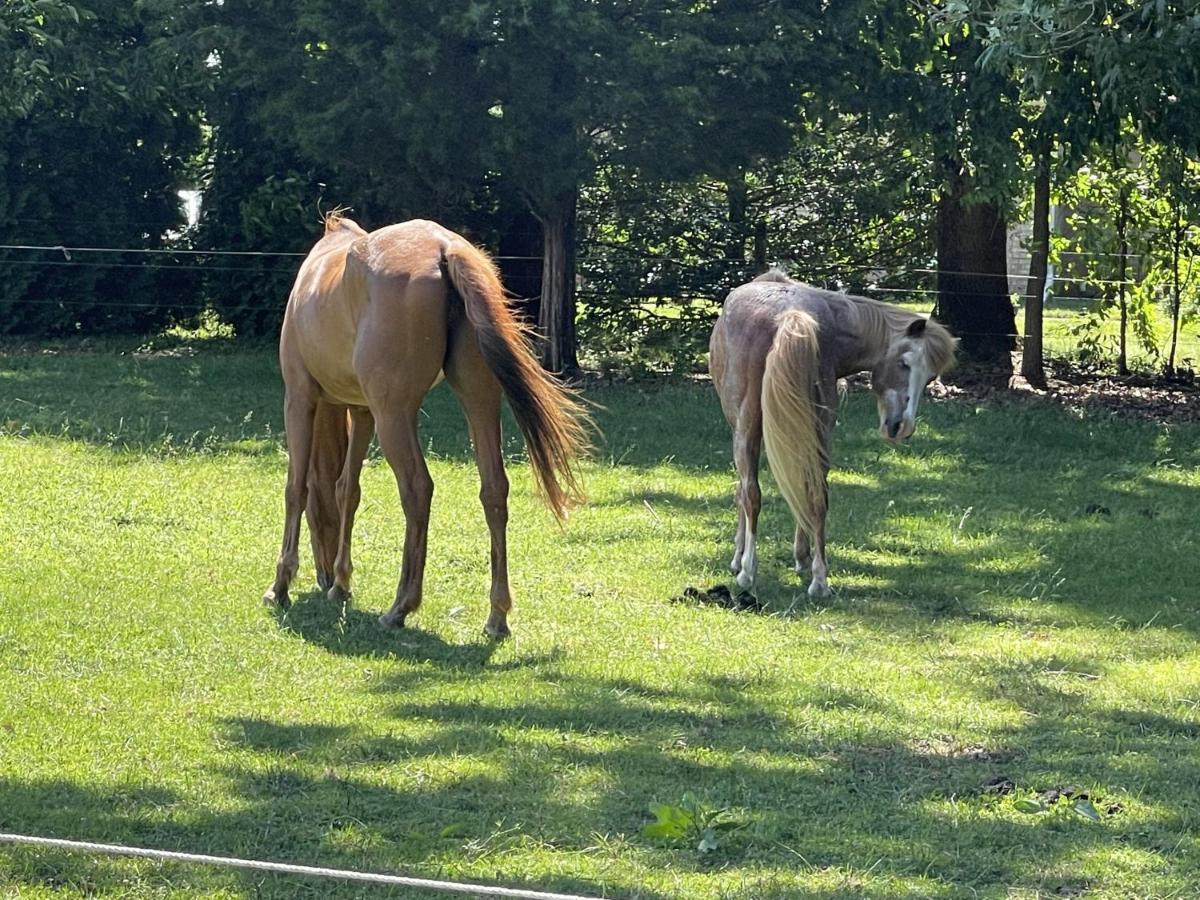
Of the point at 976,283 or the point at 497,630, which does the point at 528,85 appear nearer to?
the point at 976,283

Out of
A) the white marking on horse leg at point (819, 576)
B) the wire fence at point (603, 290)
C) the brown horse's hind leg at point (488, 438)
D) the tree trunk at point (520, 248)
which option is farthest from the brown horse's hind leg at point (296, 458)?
the tree trunk at point (520, 248)

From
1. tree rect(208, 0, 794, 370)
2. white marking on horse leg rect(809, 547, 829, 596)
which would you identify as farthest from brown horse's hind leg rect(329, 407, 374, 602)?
tree rect(208, 0, 794, 370)

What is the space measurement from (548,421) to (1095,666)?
8.80ft

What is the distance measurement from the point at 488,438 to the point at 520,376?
44cm

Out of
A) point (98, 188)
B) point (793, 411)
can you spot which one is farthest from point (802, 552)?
point (98, 188)

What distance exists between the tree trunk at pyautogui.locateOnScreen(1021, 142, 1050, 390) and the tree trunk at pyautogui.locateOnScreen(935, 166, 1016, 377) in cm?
30

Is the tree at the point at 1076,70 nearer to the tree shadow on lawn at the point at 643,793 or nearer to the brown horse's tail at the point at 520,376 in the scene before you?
the brown horse's tail at the point at 520,376

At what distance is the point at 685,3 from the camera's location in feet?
48.3

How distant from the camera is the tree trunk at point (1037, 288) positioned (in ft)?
53.6

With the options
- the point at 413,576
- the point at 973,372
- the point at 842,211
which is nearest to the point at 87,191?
the point at 842,211

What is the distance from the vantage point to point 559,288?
1650cm

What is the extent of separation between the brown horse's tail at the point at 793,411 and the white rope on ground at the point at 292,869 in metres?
4.21

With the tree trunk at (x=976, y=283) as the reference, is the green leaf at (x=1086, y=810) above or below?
below

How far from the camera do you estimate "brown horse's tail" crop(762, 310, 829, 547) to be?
27.3 feet
